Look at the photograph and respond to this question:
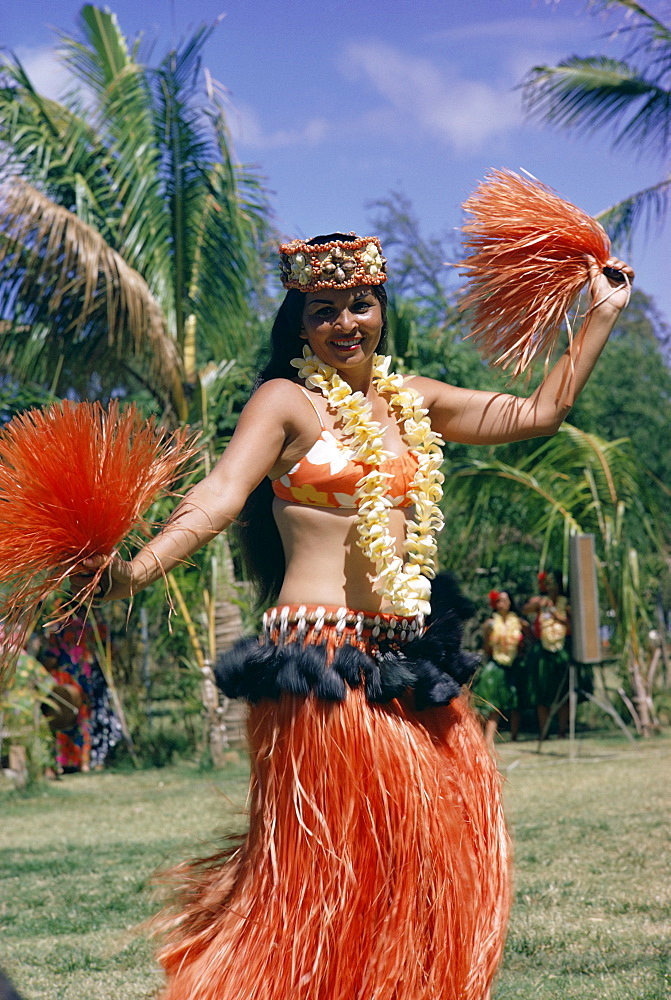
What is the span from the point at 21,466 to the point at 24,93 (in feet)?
25.0

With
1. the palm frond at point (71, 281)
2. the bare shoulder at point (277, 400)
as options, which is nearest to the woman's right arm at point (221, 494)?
the bare shoulder at point (277, 400)

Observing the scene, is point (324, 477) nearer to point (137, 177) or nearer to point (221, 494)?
point (221, 494)

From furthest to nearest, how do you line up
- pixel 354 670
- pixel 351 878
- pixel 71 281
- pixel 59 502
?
pixel 71 281, pixel 354 670, pixel 351 878, pixel 59 502

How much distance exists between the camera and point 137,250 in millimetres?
8594

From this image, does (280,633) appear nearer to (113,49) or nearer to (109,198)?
(109,198)

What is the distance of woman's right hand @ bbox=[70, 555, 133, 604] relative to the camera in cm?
196

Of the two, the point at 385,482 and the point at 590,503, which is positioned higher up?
the point at 590,503

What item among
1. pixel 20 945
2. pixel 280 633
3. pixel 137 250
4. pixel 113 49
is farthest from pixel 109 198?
pixel 280 633

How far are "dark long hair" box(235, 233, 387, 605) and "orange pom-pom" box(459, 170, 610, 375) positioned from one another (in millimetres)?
248

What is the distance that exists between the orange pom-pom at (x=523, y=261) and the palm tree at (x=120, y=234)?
5.84 metres

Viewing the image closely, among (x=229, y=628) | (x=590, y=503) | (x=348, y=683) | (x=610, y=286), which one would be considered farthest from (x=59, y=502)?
(x=590, y=503)

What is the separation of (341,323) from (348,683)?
2.63ft

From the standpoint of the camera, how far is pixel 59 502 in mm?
1957

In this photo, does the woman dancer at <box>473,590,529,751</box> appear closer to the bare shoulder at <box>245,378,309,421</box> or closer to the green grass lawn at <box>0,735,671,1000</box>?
the green grass lawn at <box>0,735,671,1000</box>
